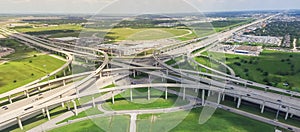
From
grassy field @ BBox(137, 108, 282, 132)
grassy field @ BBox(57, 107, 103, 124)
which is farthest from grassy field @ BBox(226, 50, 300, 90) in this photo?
grassy field @ BBox(57, 107, 103, 124)

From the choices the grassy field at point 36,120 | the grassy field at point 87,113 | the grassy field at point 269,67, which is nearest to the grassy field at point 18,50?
the grassy field at point 36,120

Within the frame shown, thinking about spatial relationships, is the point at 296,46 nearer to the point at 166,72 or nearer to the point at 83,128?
the point at 166,72

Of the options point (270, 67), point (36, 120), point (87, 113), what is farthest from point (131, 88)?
point (270, 67)

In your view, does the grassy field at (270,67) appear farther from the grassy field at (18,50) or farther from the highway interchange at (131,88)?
the grassy field at (18,50)

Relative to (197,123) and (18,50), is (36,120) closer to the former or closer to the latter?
(197,123)

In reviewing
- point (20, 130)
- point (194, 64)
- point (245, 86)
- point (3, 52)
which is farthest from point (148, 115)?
point (3, 52)

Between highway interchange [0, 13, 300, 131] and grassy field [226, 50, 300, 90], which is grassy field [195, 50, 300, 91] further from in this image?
highway interchange [0, 13, 300, 131]
